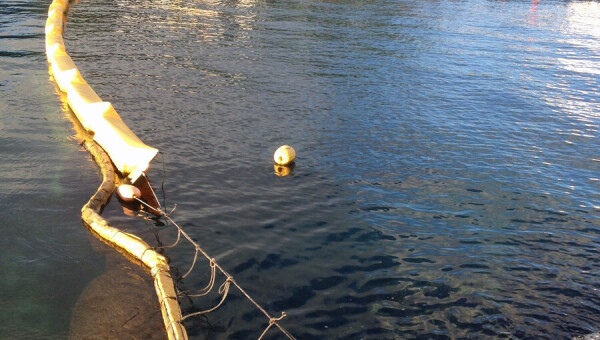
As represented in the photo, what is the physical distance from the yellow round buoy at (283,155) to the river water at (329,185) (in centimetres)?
50

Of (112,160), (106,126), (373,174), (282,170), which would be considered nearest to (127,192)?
(112,160)

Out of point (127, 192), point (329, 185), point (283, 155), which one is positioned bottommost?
point (329, 185)

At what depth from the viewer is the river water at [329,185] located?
40.5 feet

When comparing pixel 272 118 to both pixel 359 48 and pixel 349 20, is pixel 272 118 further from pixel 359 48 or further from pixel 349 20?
pixel 349 20

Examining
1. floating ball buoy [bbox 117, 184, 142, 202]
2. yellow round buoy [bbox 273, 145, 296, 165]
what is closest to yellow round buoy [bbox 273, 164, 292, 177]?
yellow round buoy [bbox 273, 145, 296, 165]

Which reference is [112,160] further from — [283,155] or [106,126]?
[283,155]

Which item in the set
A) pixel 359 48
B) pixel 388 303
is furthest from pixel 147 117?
pixel 359 48

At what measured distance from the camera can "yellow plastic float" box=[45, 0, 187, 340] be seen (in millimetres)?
11800

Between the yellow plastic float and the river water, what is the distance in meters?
0.48

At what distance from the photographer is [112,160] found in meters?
18.1

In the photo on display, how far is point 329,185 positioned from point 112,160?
7.28 meters

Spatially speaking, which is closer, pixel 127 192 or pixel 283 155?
pixel 127 192

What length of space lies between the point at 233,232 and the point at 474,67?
2562 centimetres

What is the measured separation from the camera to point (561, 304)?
12812 millimetres
